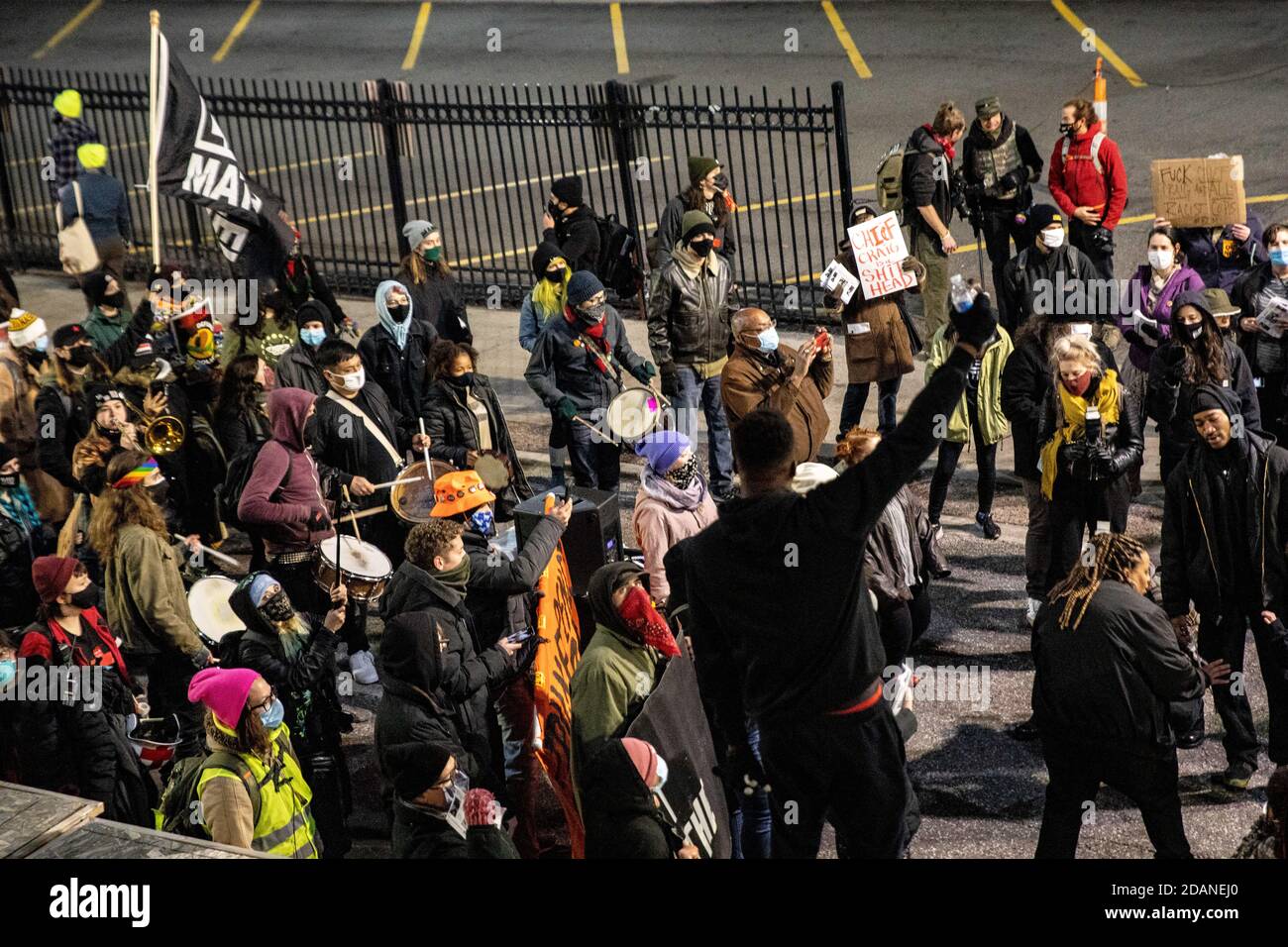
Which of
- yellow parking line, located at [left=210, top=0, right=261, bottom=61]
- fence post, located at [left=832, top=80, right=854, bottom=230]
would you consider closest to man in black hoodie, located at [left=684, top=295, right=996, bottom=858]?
fence post, located at [left=832, top=80, right=854, bottom=230]

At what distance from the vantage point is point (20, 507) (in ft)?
32.3

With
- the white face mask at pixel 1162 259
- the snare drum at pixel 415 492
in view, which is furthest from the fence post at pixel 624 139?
the snare drum at pixel 415 492

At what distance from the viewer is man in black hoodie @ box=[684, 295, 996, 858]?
550 cm

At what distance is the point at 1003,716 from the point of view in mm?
9062

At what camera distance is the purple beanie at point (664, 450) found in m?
8.59

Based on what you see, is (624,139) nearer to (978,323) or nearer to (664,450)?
(664,450)

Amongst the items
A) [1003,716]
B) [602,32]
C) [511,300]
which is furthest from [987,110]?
[602,32]

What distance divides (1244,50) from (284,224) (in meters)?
12.8

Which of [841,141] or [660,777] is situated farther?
[841,141]

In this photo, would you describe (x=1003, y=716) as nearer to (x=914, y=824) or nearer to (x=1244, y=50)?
(x=914, y=824)

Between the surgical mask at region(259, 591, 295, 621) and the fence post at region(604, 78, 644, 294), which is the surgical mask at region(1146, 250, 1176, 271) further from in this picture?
the surgical mask at region(259, 591, 295, 621)

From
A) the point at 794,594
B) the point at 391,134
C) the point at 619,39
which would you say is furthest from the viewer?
the point at 619,39

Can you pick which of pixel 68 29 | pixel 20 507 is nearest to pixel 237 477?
pixel 20 507

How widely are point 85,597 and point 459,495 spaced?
181cm
